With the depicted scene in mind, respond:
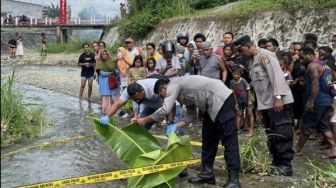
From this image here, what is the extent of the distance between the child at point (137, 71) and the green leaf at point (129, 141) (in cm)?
370

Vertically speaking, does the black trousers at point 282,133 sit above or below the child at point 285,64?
below

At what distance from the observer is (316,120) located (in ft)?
21.3

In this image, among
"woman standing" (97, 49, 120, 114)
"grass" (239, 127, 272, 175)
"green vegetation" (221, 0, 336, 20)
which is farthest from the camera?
"green vegetation" (221, 0, 336, 20)

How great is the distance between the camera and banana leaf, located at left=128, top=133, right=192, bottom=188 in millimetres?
4852

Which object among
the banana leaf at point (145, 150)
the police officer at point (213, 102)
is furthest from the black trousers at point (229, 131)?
the banana leaf at point (145, 150)

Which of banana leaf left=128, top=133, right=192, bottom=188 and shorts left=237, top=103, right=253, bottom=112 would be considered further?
shorts left=237, top=103, right=253, bottom=112

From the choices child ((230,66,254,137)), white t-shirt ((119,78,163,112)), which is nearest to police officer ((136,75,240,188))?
white t-shirt ((119,78,163,112))

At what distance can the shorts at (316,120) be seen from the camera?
646 cm

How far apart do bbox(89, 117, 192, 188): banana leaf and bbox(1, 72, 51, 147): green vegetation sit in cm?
241

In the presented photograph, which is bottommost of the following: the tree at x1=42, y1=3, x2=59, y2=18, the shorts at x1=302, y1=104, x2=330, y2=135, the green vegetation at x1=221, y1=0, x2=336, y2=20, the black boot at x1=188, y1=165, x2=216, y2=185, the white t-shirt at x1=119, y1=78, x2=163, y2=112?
the black boot at x1=188, y1=165, x2=216, y2=185

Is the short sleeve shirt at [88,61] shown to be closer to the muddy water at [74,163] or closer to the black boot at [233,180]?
the muddy water at [74,163]

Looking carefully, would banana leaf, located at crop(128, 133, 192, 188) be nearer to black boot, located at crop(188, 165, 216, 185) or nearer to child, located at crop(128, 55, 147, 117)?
black boot, located at crop(188, 165, 216, 185)

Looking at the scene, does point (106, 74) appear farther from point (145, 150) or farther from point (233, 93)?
point (233, 93)

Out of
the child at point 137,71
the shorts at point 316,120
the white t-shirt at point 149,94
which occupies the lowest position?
the shorts at point 316,120
